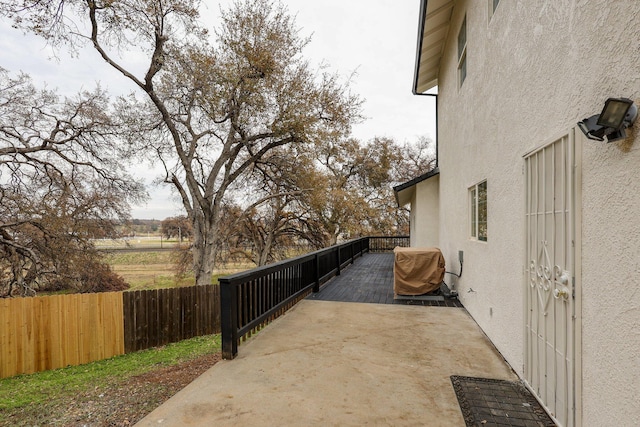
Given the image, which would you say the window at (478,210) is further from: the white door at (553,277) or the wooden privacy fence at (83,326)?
the wooden privacy fence at (83,326)

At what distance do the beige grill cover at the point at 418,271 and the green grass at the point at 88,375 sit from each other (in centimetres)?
Answer: 415

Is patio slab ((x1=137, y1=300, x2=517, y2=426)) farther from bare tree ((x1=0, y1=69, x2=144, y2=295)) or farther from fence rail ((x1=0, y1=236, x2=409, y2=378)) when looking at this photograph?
bare tree ((x1=0, y1=69, x2=144, y2=295))

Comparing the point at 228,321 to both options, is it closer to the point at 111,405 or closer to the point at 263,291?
the point at 263,291

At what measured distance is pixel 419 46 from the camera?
6.94 m

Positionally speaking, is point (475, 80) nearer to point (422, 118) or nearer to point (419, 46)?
point (419, 46)

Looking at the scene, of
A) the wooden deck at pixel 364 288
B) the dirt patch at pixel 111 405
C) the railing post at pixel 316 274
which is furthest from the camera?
the railing post at pixel 316 274

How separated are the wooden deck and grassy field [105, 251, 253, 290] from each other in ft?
32.6

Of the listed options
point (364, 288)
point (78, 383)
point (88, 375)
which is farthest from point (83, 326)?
point (364, 288)

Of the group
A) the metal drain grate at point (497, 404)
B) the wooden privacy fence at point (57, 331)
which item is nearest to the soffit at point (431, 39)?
the metal drain grate at point (497, 404)

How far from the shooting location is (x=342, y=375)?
10.2 ft

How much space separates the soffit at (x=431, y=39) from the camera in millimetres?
5945

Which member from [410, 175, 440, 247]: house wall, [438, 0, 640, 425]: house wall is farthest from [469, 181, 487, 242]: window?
[410, 175, 440, 247]: house wall

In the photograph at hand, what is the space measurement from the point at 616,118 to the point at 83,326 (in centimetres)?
852

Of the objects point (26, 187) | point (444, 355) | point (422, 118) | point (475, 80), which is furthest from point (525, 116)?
point (422, 118)
